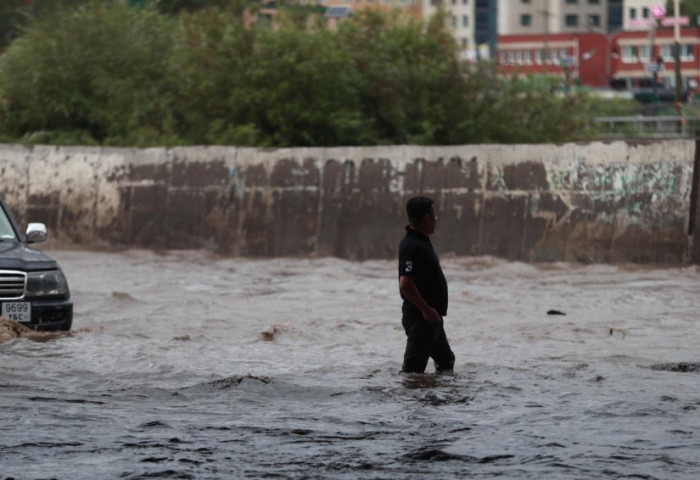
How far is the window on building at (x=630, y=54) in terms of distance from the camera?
5335 inches

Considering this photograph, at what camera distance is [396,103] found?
94.0 ft

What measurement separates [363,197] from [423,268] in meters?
13.4

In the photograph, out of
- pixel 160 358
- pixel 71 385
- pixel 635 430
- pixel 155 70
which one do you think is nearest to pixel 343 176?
pixel 155 70

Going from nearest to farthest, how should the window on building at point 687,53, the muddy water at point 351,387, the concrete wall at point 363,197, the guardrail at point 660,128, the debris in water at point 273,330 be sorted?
the muddy water at point 351,387, the debris in water at point 273,330, the concrete wall at point 363,197, the guardrail at point 660,128, the window on building at point 687,53

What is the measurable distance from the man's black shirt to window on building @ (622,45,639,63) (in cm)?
12768

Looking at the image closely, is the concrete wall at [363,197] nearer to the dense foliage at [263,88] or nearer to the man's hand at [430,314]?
the dense foliage at [263,88]

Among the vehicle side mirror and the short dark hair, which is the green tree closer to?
the vehicle side mirror

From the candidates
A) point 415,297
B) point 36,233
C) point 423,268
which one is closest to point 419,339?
point 415,297

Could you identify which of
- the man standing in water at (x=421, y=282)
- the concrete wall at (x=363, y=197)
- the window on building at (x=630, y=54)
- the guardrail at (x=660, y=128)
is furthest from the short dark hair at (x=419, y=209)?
the window on building at (x=630, y=54)

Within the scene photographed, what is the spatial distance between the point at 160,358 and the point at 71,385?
6.32 feet

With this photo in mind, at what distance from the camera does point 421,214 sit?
1086 centimetres

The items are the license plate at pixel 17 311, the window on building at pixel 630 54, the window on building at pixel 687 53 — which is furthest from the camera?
the window on building at pixel 630 54

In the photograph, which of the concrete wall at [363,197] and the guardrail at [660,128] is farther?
the guardrail at [660,128]

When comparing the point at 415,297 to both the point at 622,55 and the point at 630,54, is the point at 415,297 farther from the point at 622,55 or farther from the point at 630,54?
the point at 622,55
